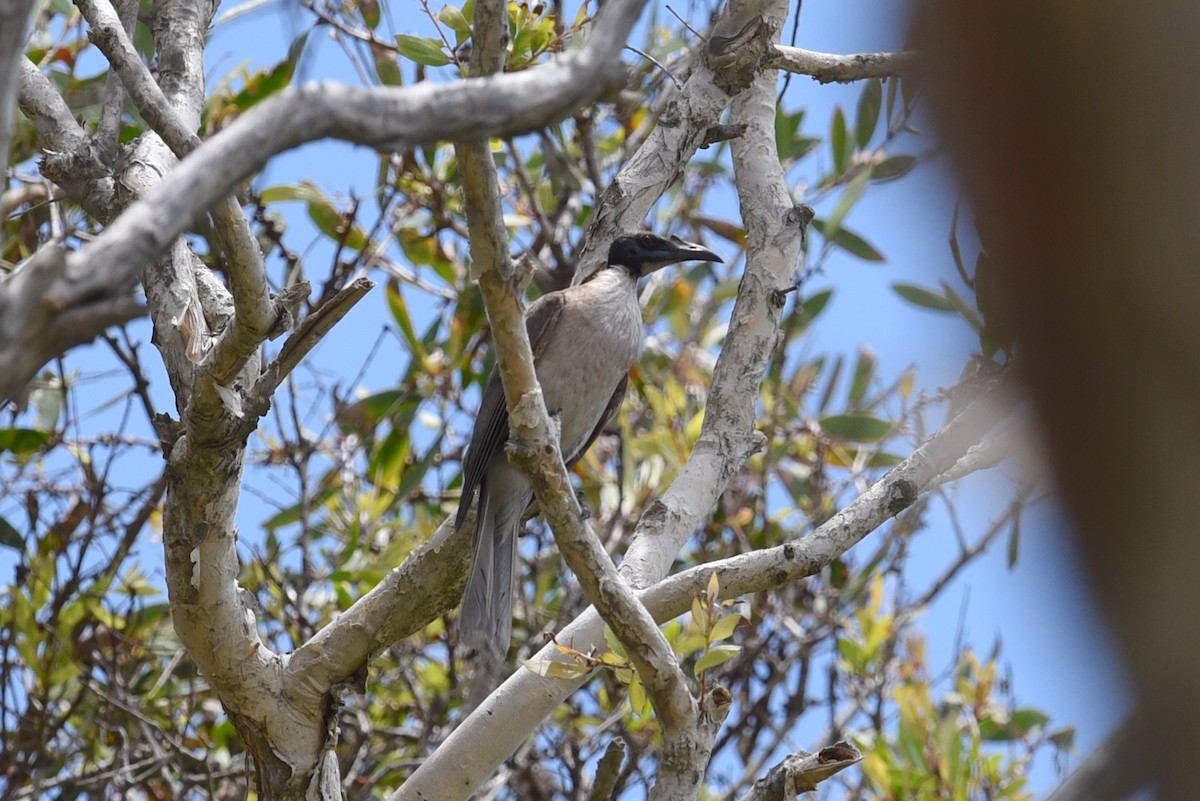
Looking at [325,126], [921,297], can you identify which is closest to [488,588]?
[921,297]

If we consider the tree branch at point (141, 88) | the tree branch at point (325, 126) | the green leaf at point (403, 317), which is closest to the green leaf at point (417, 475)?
the green leaf at point (403, 317)

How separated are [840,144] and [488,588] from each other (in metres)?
2.94

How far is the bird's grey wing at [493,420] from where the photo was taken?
439 cm

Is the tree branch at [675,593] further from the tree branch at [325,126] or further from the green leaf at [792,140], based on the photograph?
the green leaf at [792,140]

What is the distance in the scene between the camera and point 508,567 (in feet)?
14.2

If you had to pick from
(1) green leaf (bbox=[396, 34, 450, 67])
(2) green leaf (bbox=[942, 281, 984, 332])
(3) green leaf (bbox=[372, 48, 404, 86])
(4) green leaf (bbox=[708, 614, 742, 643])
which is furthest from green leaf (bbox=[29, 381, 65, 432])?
(2) green leaf (bbox=[942, 281, 984, 332])

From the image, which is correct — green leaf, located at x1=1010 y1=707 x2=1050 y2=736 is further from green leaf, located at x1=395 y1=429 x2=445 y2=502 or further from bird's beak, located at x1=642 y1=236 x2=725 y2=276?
green leaf, located at x1=395 y1=429 x2=445 y2=502

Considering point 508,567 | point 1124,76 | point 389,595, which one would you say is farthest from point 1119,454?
point 508,567

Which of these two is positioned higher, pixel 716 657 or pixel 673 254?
pixel 673 254

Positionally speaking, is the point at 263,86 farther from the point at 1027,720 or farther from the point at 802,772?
the point at 1027,720

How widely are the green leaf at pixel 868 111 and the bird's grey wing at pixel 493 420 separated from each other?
140 cm

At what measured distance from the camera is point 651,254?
16.9ft

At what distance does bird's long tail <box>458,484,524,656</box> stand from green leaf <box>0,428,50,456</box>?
2.23 meters

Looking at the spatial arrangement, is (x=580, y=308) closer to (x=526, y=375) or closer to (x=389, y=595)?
(x=389, y=595)
